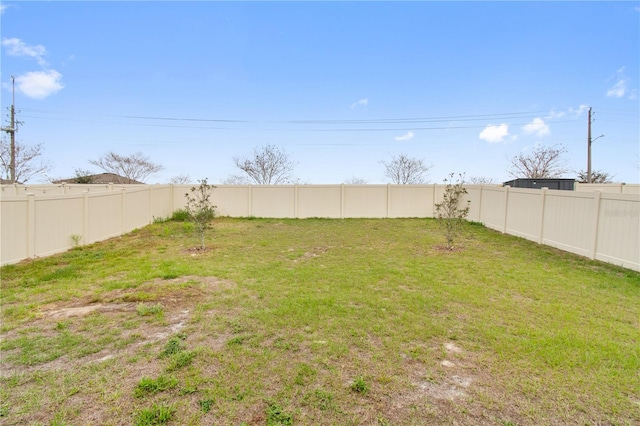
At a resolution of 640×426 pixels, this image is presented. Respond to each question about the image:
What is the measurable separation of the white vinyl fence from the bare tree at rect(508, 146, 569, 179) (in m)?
11.9

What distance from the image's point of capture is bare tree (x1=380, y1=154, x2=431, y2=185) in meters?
22.9

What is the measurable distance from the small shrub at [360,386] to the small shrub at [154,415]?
1.14 metres

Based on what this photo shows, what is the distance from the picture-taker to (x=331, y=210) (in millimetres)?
12914

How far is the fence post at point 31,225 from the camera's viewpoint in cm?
548

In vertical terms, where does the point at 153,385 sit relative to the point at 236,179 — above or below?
below

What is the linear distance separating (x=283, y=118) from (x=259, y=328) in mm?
20239

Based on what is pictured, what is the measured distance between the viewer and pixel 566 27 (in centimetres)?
836

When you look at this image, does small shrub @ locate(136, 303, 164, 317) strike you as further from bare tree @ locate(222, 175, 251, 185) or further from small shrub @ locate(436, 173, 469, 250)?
bare tree @ locate(222, 175, 251, 185)

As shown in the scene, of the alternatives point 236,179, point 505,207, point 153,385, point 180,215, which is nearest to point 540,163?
point 505,207

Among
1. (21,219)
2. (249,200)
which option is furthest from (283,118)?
(21,219)

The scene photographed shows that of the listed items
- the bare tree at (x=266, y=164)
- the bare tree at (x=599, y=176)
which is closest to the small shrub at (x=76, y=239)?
the bare tree at (x=266, y=164)

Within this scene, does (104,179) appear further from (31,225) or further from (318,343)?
(318,343)

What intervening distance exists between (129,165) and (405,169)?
2562 centimetres

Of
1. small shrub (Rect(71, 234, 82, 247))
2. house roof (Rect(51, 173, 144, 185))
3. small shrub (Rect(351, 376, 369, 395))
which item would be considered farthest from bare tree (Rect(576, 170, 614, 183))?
house roof (Rect(51, 173, 144, 185))
